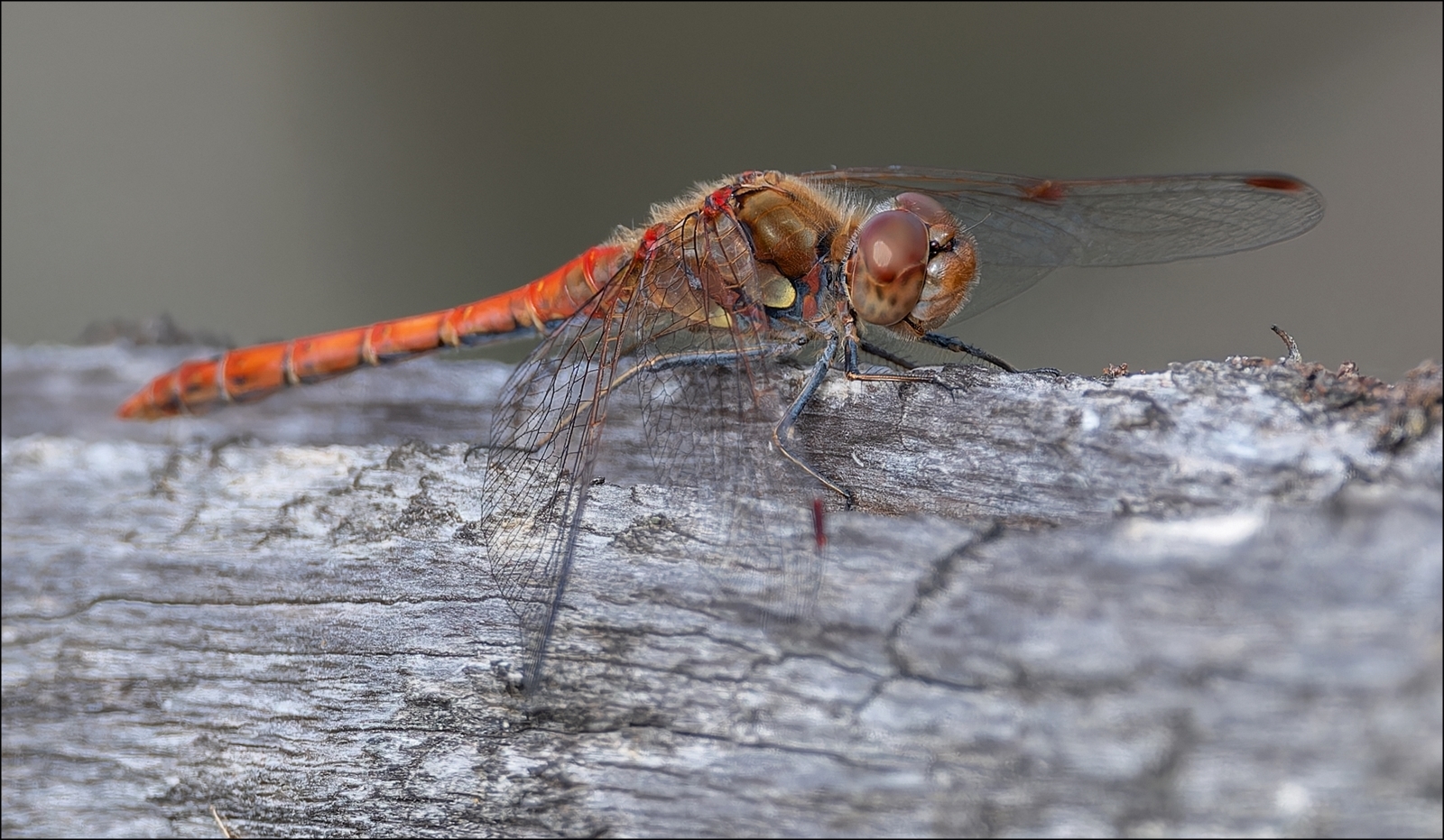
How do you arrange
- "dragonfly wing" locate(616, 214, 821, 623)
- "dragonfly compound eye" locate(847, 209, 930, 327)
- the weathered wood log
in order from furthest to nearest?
"dragonfly compound eye" locate(847, 209, 930, 327) → "dragonfly wing" locate(616, 214, 821, 623) → the weathered wood log

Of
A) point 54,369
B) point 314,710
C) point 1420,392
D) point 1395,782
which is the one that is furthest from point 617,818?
point 54,369

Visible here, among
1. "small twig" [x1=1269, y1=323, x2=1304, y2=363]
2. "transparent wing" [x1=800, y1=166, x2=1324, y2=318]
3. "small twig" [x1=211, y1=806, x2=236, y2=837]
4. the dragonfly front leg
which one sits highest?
"transparent wing" [x1=800, y1=166, x2=1324, y2=318]

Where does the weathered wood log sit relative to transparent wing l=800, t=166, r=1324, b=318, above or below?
below

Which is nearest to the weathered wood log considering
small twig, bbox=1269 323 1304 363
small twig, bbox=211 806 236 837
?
small twig, bbox=211 806 236 837

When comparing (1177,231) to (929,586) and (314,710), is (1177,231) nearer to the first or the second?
(929,586)

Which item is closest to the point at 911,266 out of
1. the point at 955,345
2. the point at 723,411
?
the point at 955,345

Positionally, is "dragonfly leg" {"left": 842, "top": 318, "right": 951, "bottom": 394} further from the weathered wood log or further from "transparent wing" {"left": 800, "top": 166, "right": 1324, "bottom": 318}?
"transparent wing" {"left": 800, "top": 166, "right": 1324, "bottom": 318}

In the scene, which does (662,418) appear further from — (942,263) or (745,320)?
(942,263)
